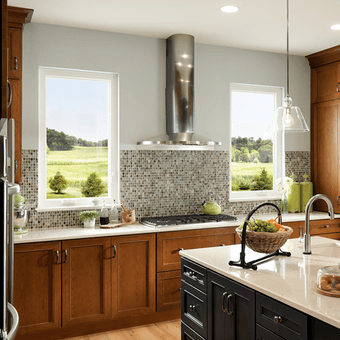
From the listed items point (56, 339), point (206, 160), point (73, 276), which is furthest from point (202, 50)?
point (56, 339)

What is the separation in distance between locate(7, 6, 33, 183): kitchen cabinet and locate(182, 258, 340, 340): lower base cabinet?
184cm

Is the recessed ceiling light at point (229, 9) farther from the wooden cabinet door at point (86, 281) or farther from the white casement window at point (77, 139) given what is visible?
the wooden cabinet door at point (86, 281)

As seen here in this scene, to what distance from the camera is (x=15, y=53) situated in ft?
10.7

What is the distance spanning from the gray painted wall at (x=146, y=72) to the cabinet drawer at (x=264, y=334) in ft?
8.11

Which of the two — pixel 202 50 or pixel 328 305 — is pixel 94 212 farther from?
pixel 328 305

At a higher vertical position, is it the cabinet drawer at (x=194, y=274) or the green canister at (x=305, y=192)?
the green canister at (x=305, y=192)

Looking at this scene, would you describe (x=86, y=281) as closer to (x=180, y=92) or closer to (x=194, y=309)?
(x=194, y=309)

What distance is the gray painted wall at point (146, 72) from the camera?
3.57 m

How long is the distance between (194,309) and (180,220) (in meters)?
1.46

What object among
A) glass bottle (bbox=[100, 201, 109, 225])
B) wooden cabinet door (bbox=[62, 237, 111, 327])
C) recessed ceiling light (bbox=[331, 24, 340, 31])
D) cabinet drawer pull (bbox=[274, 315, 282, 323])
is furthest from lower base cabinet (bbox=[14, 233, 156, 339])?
recessed ceiling light (bbox=[331, 24, 340, 31])

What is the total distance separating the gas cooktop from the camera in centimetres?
357

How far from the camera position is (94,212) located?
11.8ft

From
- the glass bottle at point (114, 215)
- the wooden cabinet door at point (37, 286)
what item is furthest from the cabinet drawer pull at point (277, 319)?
the glass bottle at point (114, 215)

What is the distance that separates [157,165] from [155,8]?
153cm
